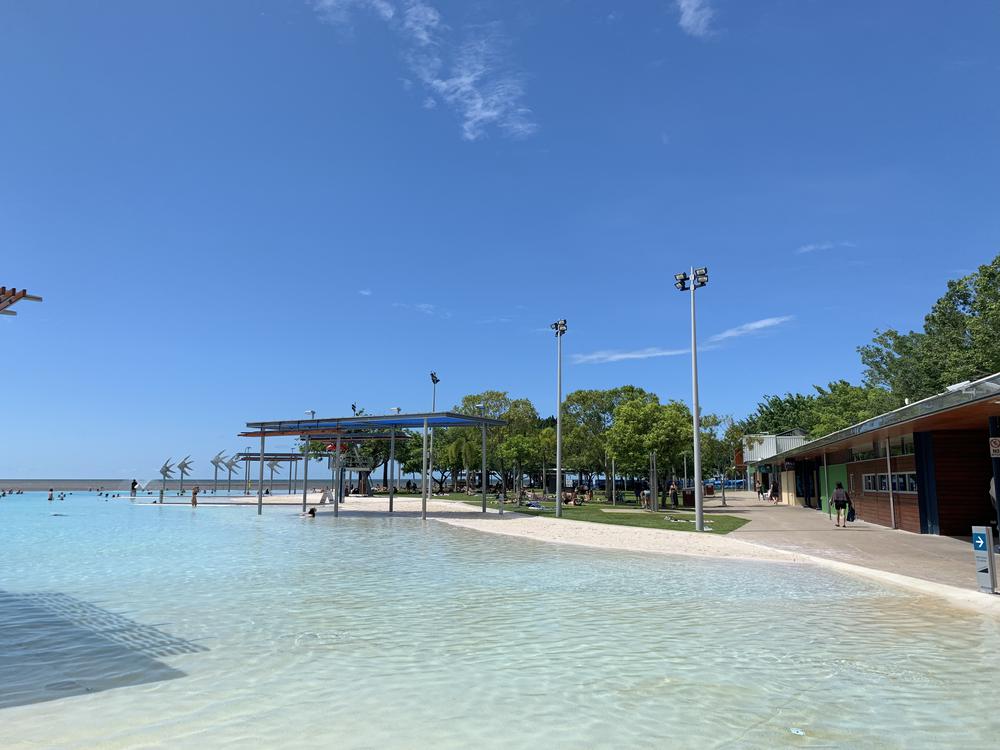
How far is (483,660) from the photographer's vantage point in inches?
291

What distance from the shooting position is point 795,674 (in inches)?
270

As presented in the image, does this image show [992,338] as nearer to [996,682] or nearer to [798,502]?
[798,502]

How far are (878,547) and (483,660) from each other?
51.5 feet

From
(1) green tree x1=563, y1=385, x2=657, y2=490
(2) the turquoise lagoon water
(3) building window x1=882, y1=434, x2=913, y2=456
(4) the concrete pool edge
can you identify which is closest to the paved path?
(4) the concrete pool edge

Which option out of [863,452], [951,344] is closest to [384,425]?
[863,452]

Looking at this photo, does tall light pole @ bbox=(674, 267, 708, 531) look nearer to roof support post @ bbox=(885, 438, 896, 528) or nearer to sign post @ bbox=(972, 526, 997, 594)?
roof support post @ bbox=(885, 438, 896, 528)

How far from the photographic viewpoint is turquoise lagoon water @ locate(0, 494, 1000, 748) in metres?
5.34

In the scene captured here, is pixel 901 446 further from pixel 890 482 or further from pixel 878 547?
pixel 878 547

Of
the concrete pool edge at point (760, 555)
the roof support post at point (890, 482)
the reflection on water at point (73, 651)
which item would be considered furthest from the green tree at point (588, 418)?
the reflection on water at point (73, 651)

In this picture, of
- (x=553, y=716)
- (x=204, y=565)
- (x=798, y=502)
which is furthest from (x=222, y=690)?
(x=798, y=502)

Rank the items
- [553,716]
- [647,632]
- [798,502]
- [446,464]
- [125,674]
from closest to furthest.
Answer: [553,716] → [125,674] → [647,632] → [798,502] → [446,464]

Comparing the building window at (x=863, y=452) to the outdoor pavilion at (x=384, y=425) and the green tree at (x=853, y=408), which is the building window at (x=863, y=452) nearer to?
the outdoor pavilion at (x=384, y=425)

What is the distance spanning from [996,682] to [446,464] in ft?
204

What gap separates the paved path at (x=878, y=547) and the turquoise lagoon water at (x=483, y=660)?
187 cm
